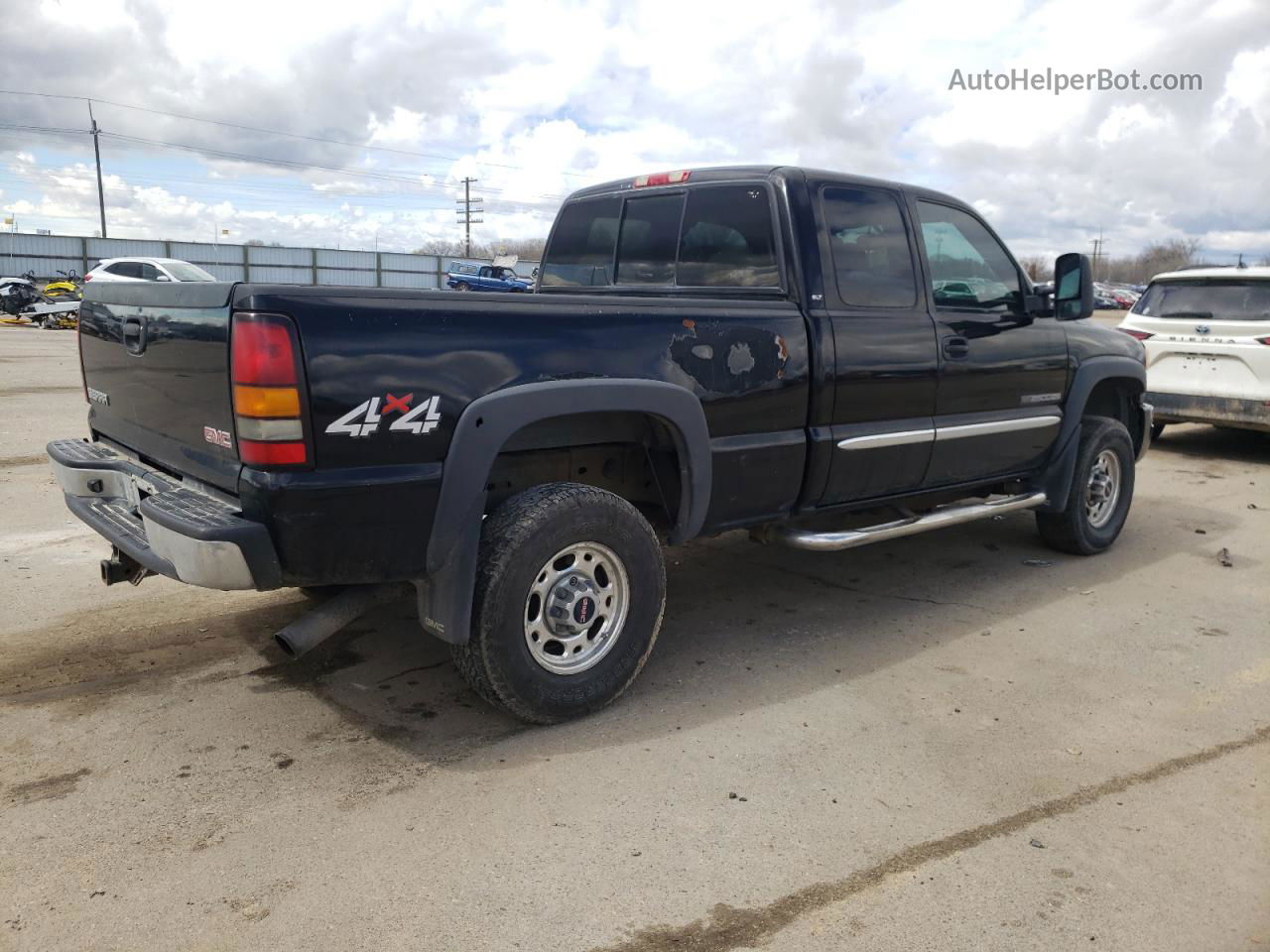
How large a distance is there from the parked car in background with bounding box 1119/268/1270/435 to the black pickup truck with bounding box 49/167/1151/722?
14.8ft

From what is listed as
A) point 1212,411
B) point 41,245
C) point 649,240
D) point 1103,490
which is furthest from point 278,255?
point 1103,490

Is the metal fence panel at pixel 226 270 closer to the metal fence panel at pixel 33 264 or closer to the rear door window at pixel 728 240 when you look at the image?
the metal fence panel at pixel 33 264

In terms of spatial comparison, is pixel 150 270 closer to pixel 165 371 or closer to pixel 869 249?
pixel 165 371

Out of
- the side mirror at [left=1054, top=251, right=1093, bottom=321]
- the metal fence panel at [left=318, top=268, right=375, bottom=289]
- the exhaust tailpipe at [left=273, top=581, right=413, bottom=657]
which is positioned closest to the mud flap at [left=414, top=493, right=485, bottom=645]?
the exhaust tailpipe at [left=273, top=581, right=413, bottom=657]

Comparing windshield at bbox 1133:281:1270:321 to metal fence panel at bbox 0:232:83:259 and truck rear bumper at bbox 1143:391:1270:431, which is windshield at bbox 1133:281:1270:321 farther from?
metal fence panel at bbox 0:232:83:259

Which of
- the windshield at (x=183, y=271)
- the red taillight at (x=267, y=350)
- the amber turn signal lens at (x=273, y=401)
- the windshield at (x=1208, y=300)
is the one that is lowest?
the amber turn signal lens at (x=273, y=401)

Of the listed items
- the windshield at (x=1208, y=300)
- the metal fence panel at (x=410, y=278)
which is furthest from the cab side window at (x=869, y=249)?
the metal fence panel at (x=410, y=278)

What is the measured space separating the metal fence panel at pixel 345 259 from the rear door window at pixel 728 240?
41.5 m

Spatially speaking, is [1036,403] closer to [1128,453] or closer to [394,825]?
[1128,453]

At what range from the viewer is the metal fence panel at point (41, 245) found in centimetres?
4041

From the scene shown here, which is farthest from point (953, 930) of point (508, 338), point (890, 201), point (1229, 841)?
point (890, 201)

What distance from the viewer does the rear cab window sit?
4.44m

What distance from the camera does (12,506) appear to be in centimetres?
637

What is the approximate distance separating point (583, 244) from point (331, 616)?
8.82 ft
